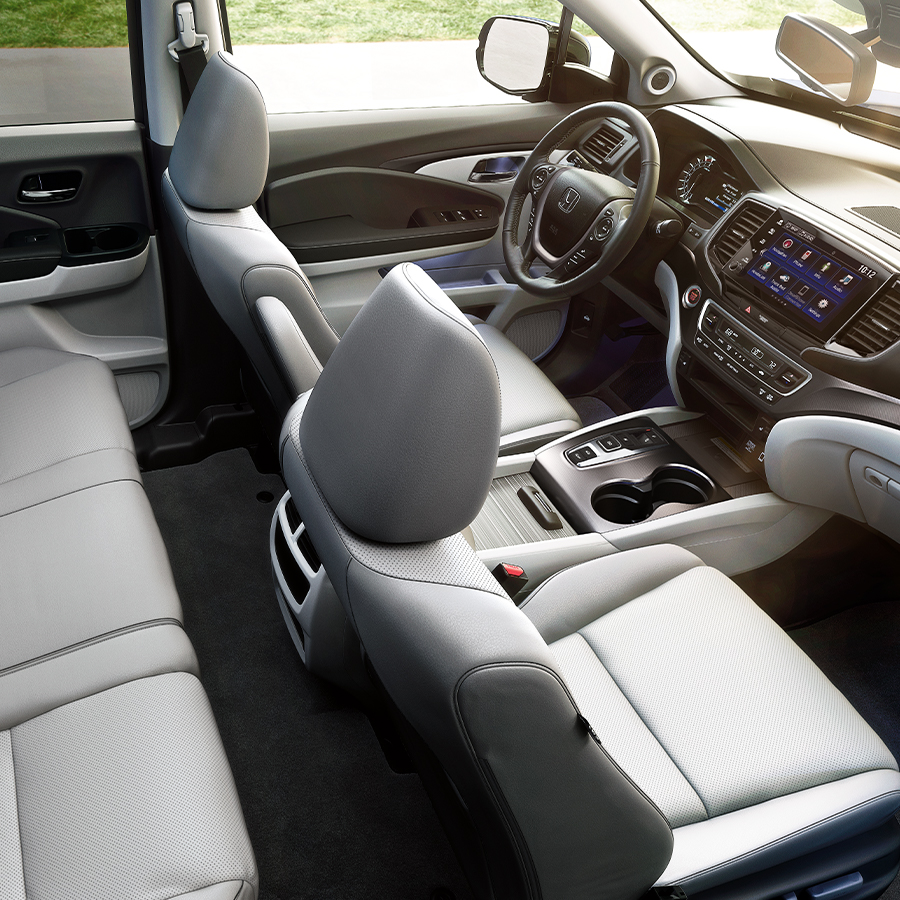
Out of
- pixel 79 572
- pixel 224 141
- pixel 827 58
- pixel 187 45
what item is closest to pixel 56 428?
pixel 79 572

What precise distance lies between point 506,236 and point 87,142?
3.48ft

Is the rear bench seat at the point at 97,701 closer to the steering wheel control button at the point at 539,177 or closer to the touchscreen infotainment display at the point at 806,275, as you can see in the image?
the steering wheel control button at the point at 539,177

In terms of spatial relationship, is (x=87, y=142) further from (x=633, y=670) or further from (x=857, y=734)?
(x=857, y=734)

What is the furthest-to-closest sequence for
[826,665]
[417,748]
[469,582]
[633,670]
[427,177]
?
[427,177] → [826,665] → [633,670] → [417,748] → [469,582]

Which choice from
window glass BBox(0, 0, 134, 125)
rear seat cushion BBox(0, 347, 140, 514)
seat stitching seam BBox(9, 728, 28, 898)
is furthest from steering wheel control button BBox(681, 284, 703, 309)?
seat stitching seam BBox(9, 728, 28, 898)

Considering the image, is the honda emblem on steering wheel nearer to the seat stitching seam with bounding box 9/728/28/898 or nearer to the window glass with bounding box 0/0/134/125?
the window glass with bounding box 0/0/134/125

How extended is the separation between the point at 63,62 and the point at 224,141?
0.95 meters

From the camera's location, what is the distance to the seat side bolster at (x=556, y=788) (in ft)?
2.50

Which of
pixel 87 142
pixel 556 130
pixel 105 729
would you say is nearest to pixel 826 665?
pixel 556 130

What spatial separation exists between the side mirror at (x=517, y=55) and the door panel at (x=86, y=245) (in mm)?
967

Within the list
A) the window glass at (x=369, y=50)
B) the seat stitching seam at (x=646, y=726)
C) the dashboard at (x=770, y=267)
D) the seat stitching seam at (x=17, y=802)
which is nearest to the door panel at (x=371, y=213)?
the window glass at (x=369, y=50)

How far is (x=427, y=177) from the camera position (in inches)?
95.1

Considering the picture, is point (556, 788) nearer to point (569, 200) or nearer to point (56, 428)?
point (56, 428)

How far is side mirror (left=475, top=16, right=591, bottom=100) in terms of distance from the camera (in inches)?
91.7
